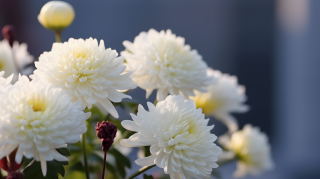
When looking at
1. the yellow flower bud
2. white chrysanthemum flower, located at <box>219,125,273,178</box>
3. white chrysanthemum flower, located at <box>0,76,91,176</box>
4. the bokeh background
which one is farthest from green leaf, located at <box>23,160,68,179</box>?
the bokeh background

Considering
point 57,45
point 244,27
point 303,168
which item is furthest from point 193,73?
point 244,27

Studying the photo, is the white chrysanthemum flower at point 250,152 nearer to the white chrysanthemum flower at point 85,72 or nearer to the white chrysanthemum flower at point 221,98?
the white chrysanthemum flower at point 221,98

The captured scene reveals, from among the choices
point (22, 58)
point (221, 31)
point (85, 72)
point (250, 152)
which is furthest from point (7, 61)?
point (221, 31)

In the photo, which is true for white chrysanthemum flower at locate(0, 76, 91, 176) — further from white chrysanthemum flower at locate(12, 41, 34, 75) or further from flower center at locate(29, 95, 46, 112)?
white chrysanthemum flower at locate(12, 41, 34, 75)

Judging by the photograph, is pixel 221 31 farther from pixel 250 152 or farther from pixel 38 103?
pixel 38 103

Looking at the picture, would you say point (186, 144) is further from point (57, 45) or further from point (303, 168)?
point (303, 168)
